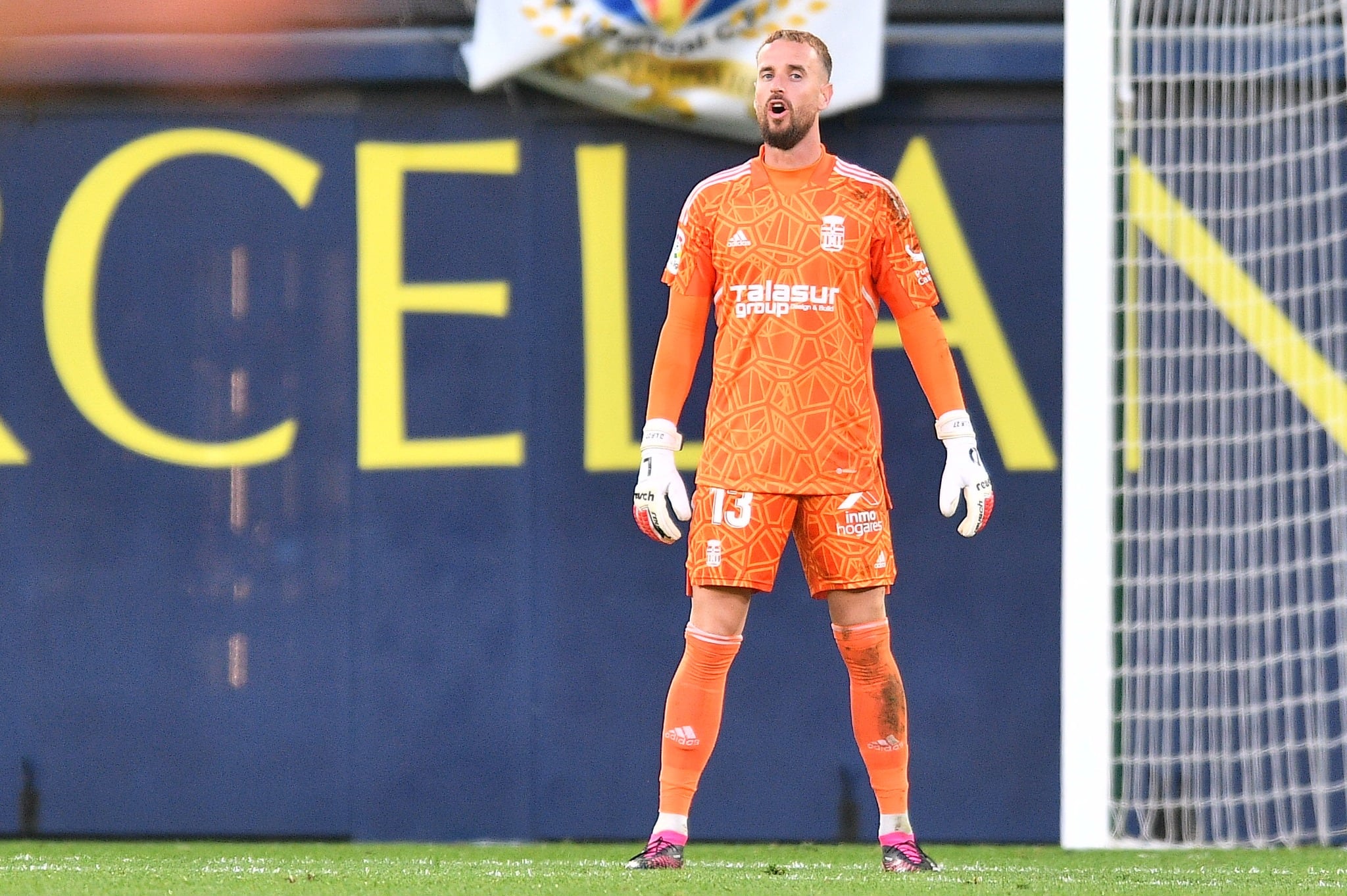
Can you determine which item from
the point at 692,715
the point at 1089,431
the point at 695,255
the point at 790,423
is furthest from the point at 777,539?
the point at 1089,431

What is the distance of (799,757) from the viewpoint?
5648 millimetres

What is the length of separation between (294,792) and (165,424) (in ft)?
3.74

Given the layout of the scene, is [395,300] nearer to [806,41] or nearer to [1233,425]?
[806,41]

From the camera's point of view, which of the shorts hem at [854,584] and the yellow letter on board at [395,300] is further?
the yellow letter on board at [395,300]

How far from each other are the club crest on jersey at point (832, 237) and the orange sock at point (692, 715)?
85cm

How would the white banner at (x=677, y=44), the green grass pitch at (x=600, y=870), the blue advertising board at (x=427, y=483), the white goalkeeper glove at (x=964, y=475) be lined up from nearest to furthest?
the green grass pitch at (x=600, y=870) < the white goalkeeper glove at (x=964, y=475) < the white banner at (x=677, y=44) < the blue advertising board at (x=427, y=483)

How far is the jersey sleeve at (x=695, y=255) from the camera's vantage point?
420 centimetres

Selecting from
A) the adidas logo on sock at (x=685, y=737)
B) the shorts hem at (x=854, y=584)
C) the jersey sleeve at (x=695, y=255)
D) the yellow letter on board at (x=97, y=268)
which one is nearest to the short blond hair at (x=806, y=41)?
the jersey sleeve at (x=695, y=255)

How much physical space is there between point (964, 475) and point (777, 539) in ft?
1.45

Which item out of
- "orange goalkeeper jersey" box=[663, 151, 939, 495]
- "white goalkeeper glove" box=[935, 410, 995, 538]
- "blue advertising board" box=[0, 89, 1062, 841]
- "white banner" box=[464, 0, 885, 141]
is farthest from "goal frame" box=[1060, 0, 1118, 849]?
"orange goalkeeper jersey" box=[663, 151, 939, 495]

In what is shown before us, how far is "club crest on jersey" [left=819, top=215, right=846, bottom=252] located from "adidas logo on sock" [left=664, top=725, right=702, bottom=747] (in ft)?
3.44

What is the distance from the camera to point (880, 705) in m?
4.15

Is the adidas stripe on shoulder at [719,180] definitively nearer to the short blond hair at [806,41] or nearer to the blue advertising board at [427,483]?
the short blond hair at [806,41]

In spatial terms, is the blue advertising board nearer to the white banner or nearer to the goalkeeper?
the white banner
